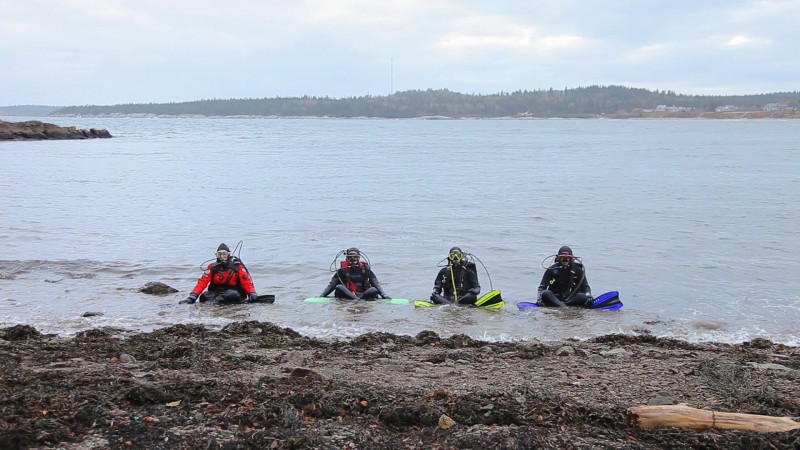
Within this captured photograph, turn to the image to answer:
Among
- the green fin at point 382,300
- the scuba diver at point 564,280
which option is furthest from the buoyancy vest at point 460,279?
the scuba diver at point 564,280

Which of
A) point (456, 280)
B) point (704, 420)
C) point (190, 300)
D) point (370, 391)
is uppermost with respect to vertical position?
point (704, 420)

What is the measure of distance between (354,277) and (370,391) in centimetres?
623

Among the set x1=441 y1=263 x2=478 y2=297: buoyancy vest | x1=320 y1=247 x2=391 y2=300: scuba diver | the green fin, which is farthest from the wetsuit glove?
x1=441 y1=263 x2=478 y2=297: buoyancy vest

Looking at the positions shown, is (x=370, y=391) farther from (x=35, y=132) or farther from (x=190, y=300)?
(x=35, y=132)

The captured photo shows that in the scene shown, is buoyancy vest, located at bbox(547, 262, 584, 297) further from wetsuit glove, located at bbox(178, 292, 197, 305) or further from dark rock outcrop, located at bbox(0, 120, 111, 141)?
dark rock outcrop, located at bbox(0, 120, 111, 141)

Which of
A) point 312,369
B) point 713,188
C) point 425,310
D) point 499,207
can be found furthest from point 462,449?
point 713,188

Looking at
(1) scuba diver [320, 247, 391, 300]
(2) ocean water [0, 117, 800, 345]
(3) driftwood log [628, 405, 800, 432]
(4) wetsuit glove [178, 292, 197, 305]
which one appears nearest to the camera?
(3) driftwood log [628, 405, 800, 432]

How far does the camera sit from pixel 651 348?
780 centimetres

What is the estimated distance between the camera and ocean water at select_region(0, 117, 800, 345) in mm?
9859

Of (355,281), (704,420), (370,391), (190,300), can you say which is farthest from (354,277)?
(704,420)

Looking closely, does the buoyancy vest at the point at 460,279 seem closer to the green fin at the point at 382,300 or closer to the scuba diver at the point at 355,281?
the green fin at the point at 382,300

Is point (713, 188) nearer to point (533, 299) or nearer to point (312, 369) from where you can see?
point (533, 299)

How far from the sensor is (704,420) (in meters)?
4.41

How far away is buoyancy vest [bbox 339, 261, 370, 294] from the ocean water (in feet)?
2.25
